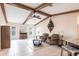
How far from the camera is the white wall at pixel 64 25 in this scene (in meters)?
2.81

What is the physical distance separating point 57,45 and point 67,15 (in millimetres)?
851

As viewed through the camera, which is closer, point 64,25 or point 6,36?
point 64,25

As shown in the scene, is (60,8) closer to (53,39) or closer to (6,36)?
(53,39)

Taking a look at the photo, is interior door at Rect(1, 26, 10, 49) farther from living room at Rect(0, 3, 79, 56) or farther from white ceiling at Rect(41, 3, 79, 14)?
white ceiling at Rect(41, 3, 79, 14)

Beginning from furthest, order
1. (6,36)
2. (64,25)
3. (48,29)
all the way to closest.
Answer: (6,36) < (48,29) < (64,25)

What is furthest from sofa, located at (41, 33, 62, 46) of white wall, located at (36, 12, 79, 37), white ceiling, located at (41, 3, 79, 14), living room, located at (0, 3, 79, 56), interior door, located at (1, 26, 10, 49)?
interior door, located at (1, 26, 10, 49)

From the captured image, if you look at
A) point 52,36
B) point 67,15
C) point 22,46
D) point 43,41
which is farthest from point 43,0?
point 22,46

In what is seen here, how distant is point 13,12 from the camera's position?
13.2ft

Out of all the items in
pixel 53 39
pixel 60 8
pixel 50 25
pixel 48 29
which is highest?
pixel 60 8

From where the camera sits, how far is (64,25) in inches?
112

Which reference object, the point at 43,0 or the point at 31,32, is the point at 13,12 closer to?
the point at 31,32

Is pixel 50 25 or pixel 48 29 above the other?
pixel 50 25

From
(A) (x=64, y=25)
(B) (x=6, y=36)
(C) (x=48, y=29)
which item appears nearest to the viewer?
(A) (x=64, y=25)

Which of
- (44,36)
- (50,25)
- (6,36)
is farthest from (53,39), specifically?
(6,36)
